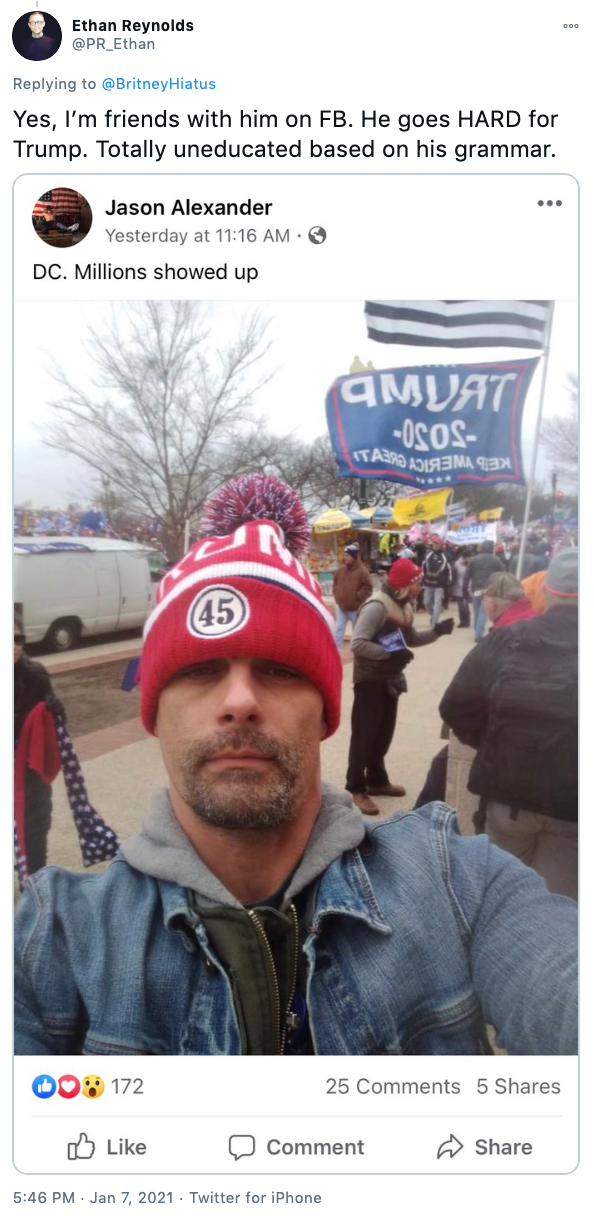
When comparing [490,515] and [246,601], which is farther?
[490,515]

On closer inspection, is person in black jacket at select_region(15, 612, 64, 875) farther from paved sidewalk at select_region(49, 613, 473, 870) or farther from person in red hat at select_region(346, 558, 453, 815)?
person in red hat at select_region(346, 558, 453, 815)

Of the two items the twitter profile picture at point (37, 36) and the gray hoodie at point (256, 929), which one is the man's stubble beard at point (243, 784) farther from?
the twitter profile picture at point (37, 36)

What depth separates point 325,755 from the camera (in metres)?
0.94

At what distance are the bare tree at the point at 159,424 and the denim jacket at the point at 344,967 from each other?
609 mm

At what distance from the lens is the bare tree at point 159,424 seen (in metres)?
0.94

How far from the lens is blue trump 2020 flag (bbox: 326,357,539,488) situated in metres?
0.94
